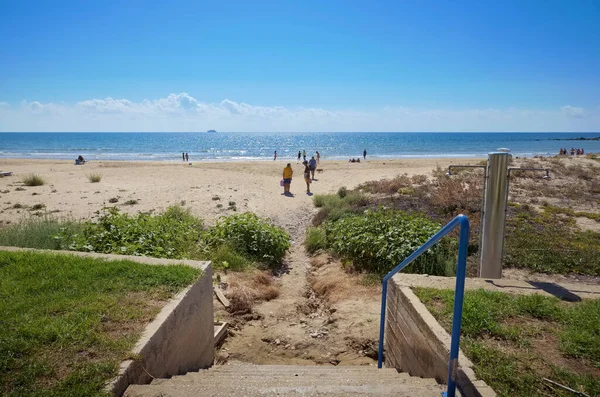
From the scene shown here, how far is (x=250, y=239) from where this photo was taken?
8.99m

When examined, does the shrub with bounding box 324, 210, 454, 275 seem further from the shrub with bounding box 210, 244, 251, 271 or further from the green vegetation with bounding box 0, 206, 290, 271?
the shrub with bounding box 210, 244, 251, 271

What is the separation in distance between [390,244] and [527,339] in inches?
164

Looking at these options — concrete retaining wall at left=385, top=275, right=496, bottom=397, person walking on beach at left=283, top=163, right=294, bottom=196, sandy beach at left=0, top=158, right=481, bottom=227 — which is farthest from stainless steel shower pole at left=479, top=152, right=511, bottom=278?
person walking on beach at left=283, top=163, right=294, bottom=196

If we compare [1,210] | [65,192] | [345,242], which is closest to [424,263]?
[345,242]

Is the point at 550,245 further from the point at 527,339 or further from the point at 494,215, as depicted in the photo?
the point at 527,339

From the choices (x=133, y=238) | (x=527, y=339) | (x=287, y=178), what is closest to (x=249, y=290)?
(x=133, y=238)

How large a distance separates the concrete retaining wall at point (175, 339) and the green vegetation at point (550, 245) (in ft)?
19.3

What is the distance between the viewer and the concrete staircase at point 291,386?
276cm

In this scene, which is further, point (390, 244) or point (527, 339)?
point (390, 244)

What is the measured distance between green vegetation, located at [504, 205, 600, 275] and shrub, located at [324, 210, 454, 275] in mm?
1536

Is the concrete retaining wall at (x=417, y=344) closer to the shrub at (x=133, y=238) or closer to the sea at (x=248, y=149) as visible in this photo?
the shrub at (x=133, y=238)

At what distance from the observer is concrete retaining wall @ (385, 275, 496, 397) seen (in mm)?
2762

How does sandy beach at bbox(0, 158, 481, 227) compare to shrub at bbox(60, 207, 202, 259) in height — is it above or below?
below

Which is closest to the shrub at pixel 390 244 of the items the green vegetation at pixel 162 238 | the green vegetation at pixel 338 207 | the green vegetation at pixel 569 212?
the green vegetation at pixel 162 238
